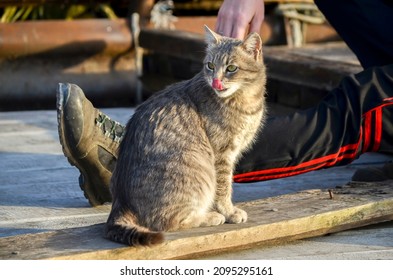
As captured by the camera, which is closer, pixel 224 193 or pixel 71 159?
pixel 224 193

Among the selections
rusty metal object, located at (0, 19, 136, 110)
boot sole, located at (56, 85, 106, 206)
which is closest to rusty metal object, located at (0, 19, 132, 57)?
rusty metal object, located at (0, 19, 136, 110)

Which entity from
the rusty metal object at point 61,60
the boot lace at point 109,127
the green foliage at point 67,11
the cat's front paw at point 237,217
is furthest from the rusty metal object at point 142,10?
the cat's front paw at point 237,217

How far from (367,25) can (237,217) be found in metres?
1.20

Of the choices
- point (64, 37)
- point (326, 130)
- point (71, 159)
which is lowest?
point (64, 37)

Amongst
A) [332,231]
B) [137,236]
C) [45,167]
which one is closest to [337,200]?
[332,231]

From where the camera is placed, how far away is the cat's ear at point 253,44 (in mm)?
3288

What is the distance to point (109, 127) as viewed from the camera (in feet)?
12.4

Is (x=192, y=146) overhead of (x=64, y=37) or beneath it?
overhead

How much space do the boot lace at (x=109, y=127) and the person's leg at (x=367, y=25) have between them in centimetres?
103

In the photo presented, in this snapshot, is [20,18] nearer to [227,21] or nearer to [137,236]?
[227,21]

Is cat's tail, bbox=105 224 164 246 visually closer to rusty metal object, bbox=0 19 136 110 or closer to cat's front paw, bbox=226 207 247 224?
cat's front paw, bbox=226 207 247 224

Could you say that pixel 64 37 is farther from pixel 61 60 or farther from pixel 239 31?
pixel 239 31

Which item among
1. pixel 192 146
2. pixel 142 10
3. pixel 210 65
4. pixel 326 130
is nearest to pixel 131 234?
pixel 192 146

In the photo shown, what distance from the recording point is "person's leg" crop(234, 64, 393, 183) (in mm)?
3648
